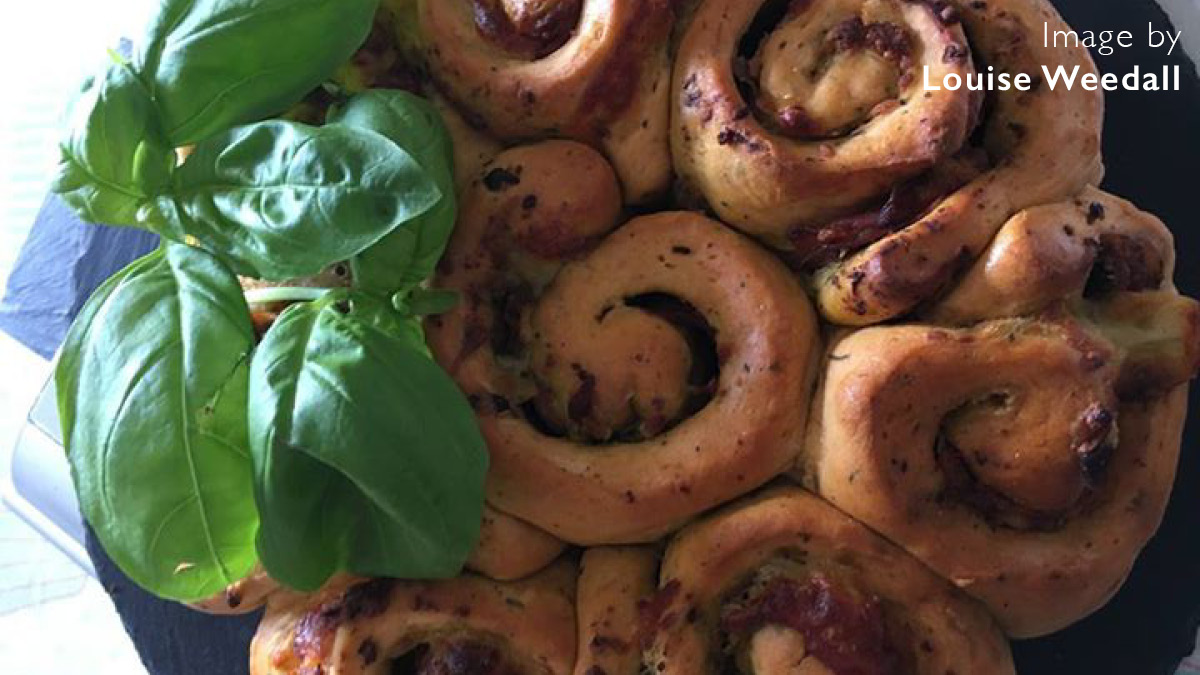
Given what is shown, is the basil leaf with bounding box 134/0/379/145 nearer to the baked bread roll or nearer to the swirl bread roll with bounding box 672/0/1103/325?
the swirl bread roll with bounding box 672/0/1103/325

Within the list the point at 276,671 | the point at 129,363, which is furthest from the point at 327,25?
the point at 276,671

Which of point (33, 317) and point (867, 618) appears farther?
point (33, 317)

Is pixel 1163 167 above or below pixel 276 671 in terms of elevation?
above

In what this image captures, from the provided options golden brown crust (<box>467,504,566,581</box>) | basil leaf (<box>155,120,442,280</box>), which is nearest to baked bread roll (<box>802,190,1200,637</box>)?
golden brown crust (<box>467,504,566,581</box>)

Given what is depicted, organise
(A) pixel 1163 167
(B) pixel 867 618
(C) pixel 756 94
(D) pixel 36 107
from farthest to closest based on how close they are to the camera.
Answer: (D) pixel 36 107
(A) pixel 1163 167
(C) pixel 756 94
(B) pixel 867 618

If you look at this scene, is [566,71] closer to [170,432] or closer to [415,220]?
[415,220]

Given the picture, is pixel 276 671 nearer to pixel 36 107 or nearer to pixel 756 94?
pixel 756 94

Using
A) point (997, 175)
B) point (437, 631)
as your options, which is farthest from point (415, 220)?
point (997, 175)

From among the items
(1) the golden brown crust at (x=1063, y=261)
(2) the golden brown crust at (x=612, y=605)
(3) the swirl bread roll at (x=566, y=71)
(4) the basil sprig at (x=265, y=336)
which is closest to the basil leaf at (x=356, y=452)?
(4) the basil sprig at (x=265, y=336)
